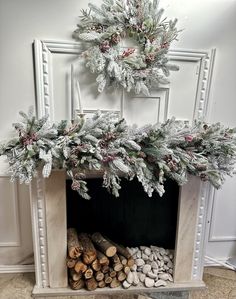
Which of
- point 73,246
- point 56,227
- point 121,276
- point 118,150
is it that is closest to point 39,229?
point 56,227

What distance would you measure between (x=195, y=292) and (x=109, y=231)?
27.3 inches

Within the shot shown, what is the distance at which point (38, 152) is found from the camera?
1.30 meters

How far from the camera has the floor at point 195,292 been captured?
1.64 m

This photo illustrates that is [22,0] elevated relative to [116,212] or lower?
elevated

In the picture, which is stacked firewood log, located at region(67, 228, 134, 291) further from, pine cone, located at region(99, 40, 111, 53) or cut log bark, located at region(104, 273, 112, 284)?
pine cone, located at region(99, 40, 111, 53)

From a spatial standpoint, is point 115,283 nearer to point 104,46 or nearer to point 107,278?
point 107,278

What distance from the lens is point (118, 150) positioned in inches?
52.9

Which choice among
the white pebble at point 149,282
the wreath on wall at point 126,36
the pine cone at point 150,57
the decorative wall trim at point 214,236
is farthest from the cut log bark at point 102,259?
the pine cone at point 150,57

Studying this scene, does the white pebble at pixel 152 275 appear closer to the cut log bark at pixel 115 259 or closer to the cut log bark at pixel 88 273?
the cut log bark at pixel 115 259

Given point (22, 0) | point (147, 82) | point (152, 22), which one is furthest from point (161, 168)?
point (22, 0)

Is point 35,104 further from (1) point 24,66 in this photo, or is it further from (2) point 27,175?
(2) point 27,175

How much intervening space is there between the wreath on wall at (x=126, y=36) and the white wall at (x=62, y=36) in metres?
0.10

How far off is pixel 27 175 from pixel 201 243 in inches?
47.1

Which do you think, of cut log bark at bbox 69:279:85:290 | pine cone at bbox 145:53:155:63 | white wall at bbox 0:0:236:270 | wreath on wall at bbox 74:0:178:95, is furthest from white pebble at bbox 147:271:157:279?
pine cone at bbox 145:53:155:63
